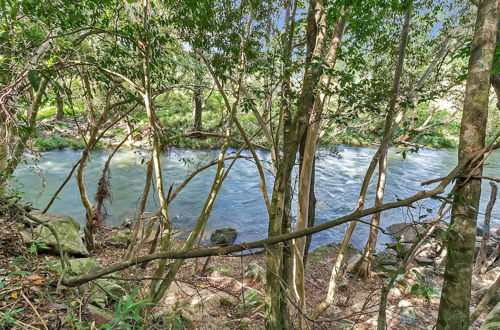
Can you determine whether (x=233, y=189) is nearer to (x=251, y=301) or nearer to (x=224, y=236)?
(x=224, y=236)

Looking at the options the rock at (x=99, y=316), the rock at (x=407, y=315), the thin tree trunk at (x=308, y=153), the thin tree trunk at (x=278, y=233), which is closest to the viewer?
the rock at (x=99, y=316)

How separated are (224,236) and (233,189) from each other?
4.15 meters

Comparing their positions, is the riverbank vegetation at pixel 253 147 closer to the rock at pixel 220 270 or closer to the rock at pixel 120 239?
the rock at pixel 120 239

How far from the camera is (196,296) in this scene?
433 cm

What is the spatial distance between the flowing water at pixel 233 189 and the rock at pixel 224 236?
0.26 metres

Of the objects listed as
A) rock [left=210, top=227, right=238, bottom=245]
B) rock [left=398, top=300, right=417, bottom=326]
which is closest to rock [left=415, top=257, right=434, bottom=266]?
rock [left=398, top=300, right=417, bottom=326]

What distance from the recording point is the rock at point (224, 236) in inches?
302

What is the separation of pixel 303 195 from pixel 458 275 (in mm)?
1628

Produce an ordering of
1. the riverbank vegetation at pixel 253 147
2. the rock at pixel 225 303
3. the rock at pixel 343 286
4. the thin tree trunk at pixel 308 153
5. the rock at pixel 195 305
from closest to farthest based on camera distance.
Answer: the riverbank vegetation at pixel 253 147
the thin tree trunk at pixel 308 153
the rock at pixel 195 305
the rock at pixel 225 303
the rock at pixel 343 286

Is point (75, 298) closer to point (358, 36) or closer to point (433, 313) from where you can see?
point (358, 36)

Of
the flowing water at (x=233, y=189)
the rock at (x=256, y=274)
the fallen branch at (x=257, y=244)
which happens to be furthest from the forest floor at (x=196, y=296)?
the flowing water at (x=233, y=189)

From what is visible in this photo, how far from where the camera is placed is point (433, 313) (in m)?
4.29

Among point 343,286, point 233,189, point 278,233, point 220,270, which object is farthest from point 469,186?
point 233,189

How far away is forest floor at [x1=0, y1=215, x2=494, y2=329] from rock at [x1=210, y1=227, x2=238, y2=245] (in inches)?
30.5
